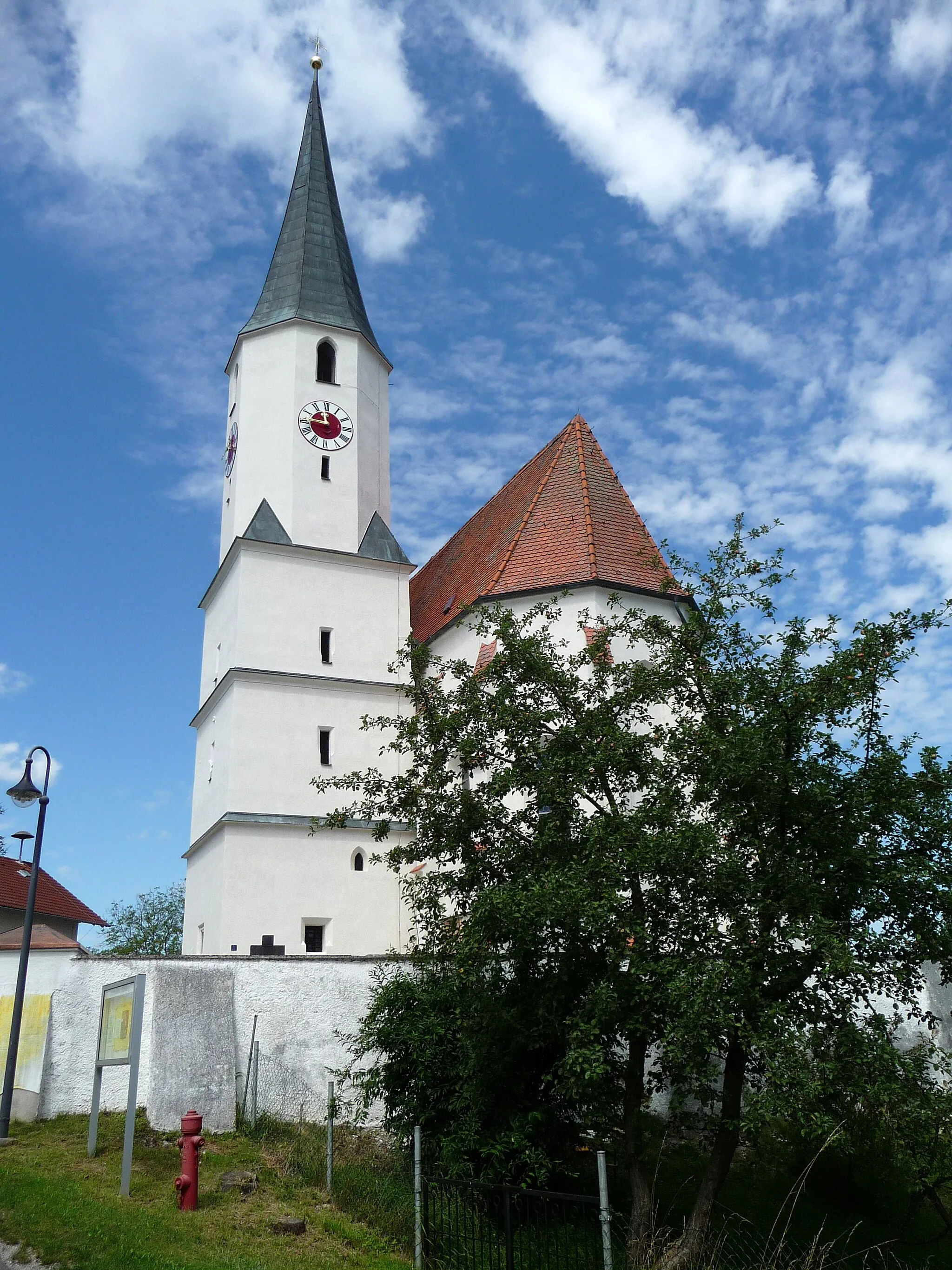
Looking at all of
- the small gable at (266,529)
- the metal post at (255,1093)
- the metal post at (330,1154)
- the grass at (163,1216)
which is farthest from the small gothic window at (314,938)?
the metal post at (330,1154)

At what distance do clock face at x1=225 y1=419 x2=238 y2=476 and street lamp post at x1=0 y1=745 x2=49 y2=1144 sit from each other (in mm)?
11828

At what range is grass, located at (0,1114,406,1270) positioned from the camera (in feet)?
28.6

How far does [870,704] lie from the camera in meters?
10.4

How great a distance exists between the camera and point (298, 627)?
22.8m

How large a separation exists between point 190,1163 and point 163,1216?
53 centimetres

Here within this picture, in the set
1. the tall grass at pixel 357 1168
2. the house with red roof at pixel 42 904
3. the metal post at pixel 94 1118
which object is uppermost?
the house with red roof at pixel 42 904

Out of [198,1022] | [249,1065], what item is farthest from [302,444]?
[249,1065]

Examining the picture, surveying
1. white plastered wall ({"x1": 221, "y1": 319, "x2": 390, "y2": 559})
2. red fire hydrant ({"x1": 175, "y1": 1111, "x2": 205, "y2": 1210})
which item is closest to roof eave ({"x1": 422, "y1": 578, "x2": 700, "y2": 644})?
white plastered wall ({"x1": 221, "y1": 319, "x2": 390, "y2": 559})

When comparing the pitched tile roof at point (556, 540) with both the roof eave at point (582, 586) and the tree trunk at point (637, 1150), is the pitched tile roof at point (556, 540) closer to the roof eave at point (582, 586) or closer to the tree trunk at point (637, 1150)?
the roof eave at point (582, 586)

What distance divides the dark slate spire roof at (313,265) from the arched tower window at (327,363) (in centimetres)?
49

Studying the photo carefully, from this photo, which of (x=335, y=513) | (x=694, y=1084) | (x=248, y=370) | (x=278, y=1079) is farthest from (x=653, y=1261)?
(x=248, y=370)

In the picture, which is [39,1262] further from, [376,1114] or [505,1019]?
[376,1114]

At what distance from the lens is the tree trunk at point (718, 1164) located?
390 inches

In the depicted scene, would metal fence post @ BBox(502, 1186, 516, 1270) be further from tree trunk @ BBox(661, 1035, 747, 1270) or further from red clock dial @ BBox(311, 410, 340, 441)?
red clock dial @ BBox(311, 410, 340, 441)
